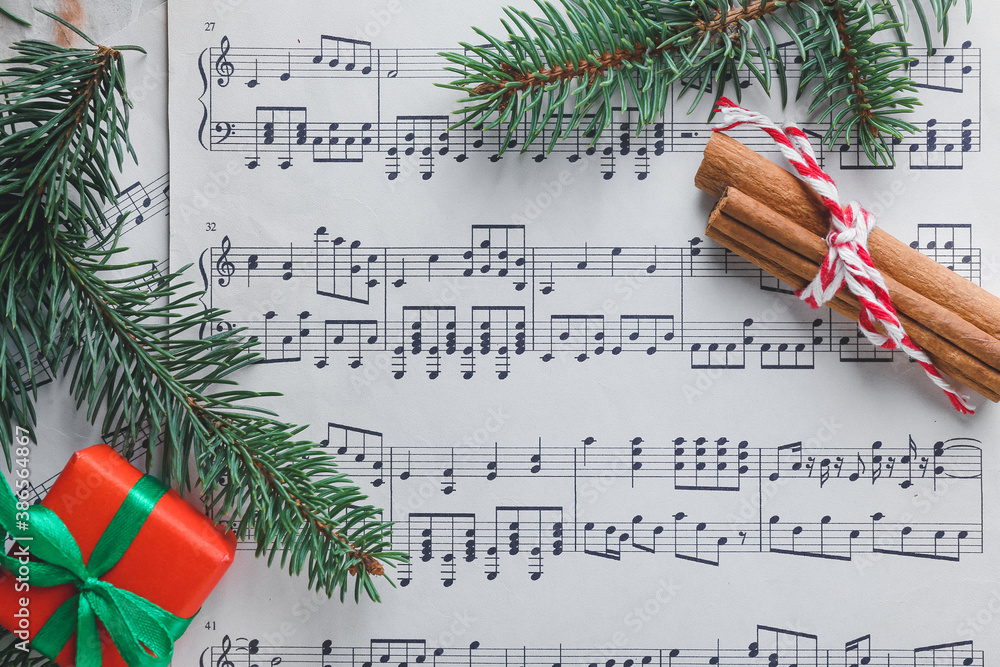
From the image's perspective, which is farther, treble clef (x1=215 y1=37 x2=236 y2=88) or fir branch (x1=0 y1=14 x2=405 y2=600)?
treble clef (x1=215 y1=37 x2=236 y2=88)

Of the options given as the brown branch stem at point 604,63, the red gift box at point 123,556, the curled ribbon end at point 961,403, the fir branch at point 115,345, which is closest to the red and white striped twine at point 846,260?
the curled ribbon end at point 961,403

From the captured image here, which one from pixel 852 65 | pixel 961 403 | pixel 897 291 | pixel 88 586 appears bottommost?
pixel 88 586

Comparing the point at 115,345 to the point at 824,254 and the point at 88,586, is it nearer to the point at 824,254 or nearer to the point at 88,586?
the point at 88,586

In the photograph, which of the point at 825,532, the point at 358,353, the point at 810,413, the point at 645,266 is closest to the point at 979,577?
the point at 825,532

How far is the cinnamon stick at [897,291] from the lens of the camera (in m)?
0.84

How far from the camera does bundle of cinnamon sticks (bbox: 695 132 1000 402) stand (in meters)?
0.85

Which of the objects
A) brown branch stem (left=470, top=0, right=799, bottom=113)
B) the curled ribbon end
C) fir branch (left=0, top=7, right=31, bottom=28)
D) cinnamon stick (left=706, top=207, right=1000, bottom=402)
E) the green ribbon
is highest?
fir branch (left=0, top=7, right=31, bottom=28)

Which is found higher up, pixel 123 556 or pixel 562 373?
pixel 562 373

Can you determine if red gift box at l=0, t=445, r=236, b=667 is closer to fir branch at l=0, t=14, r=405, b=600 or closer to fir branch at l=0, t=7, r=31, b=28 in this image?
fir branch at l=0, t=14, r=405, b=600

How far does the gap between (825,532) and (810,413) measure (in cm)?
17

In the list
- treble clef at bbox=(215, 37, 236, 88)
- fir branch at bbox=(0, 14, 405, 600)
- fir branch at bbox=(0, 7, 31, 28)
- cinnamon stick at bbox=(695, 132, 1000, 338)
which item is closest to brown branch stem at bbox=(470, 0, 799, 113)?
cinnamon stick at bbox=(695, 132, 1000, 338)

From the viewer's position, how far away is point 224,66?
91cm

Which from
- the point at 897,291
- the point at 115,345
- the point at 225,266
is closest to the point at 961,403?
the point at 897,291

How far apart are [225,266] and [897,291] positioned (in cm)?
92
